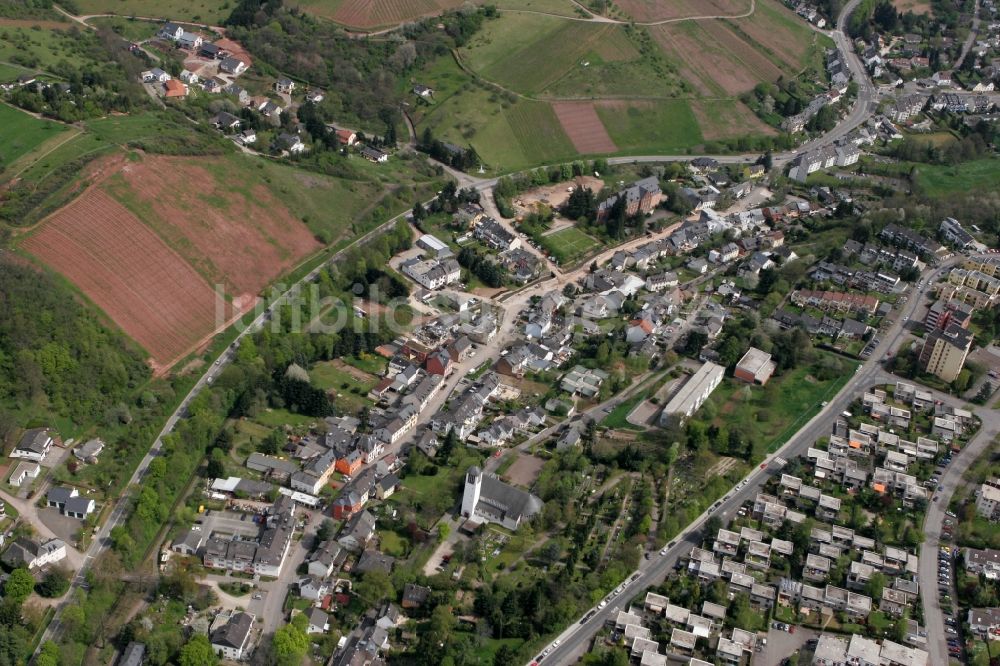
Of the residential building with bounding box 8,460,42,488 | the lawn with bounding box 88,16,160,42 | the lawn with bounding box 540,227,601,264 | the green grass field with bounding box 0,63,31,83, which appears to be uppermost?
the green grass field with bounding box 0,63,31,83

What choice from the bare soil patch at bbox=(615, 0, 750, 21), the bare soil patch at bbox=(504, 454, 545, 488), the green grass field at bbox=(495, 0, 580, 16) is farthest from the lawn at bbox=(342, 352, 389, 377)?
the bare soil patch at bbox=(615, 0, 750, 21)

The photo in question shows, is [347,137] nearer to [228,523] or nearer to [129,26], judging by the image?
[129,26]

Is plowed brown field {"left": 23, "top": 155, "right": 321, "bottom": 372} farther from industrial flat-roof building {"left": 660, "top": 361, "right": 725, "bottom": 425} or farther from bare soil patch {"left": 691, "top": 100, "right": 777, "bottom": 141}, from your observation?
bare soil patch {"left": 691, "top": 100, "right": 777, "bottom": 141}

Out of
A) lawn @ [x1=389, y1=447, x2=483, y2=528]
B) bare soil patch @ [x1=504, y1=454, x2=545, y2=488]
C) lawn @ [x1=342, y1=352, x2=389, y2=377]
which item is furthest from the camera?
lawn @ [x1=342, y1=352, x2=389, y2=377]

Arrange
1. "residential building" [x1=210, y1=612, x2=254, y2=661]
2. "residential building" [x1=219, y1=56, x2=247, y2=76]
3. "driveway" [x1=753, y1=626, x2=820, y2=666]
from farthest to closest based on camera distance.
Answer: "residential building" [x1=219, y1=56, x2=247, y2=76], "driveway" [x1=753, y1=626, x2=820, y2=666], "residential building" [x1=210, y1=612, x2=254, y2=661]

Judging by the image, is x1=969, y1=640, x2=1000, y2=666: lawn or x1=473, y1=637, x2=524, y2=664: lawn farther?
x1=969, y1=640, x2=1000, y2=666: lawn

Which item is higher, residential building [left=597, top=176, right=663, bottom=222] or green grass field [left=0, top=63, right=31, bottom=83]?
green grass field [left=0, top=63, right=31, bottom=83]

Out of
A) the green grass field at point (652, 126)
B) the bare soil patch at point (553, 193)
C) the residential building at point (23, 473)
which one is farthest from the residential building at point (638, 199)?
the residential building at point (23, 473)

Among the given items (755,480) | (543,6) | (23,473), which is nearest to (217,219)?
(23,473)

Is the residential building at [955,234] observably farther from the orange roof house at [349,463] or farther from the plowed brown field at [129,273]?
the plowed brown field at [129,273]
